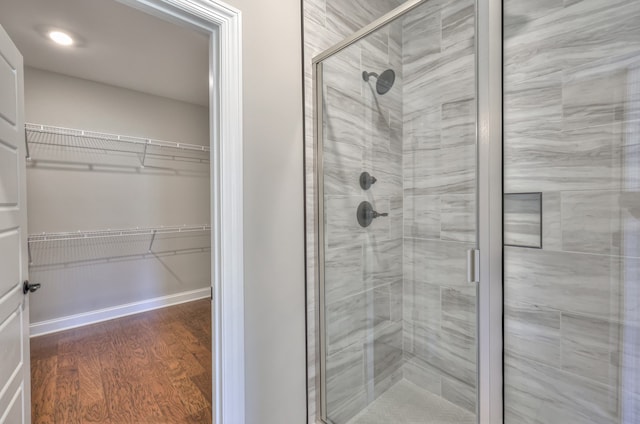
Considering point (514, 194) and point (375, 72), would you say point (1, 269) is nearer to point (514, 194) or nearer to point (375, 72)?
point (375, 72)

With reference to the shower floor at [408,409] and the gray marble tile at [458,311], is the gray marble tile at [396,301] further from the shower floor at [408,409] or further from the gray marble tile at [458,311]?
the shower floor at [408,409]

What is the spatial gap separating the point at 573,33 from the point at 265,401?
87.0 inches

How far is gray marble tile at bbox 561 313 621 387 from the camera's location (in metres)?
1.23

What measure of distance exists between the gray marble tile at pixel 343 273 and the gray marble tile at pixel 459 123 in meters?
0.79

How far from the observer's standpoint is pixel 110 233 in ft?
10.1

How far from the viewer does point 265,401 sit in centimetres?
130

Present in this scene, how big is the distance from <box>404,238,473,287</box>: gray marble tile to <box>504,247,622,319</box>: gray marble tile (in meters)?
0.24

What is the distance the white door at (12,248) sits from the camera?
3.49ft

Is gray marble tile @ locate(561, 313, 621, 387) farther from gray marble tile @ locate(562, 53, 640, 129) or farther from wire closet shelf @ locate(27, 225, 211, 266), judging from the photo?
wire closet shelf @ locate(27, 225, 211, 266)

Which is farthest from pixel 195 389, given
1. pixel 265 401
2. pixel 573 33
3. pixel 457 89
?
pixel 573 33

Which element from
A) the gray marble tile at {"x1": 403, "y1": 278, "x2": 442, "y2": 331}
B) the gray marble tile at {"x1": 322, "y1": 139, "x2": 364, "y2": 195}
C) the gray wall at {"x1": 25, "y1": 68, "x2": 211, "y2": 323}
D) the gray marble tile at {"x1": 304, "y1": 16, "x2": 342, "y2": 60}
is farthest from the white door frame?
A: the gray wall at {"x1": 25, "y1": 68, "x2": 211, "y2": 323}

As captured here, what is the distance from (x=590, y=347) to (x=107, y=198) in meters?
4.07

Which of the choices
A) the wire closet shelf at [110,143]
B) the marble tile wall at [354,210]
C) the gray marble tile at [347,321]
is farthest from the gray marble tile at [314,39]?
the wire closet shelf at [110,143]

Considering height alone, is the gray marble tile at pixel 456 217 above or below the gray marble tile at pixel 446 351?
above
